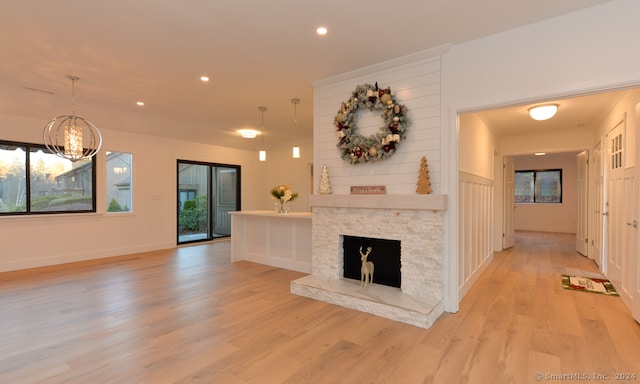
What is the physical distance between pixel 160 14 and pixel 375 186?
2789 mm

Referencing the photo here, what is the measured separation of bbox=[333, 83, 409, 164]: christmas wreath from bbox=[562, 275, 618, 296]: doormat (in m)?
3.23

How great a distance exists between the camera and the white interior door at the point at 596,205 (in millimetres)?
5125

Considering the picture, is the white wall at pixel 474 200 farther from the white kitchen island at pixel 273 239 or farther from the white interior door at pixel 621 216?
the white kitchen island at pixel 273 239

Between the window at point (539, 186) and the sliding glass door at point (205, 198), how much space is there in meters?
9.28

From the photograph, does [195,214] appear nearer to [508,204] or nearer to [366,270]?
[366,270]

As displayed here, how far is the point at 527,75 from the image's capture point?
2918 mm

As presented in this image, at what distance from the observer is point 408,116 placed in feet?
11.9

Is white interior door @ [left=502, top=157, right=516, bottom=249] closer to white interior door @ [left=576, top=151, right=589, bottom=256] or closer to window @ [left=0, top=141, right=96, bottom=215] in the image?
white interior door @ [left=576, top=151, right=589, bottom=256]

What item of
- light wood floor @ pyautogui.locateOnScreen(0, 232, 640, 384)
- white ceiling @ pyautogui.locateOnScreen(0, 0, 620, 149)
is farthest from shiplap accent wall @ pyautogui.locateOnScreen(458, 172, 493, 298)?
white ceiling @ pyautogui.locateOnScreen(0, 0, 620, 149)

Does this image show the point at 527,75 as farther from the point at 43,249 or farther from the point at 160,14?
the point at 43,249

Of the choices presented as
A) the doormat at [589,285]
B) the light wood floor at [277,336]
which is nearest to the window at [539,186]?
the doormat at [589,285]

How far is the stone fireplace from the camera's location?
3.29 m

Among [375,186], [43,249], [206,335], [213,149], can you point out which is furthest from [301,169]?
[206,335]

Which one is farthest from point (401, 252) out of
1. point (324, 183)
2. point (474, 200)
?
point (474, 200)
